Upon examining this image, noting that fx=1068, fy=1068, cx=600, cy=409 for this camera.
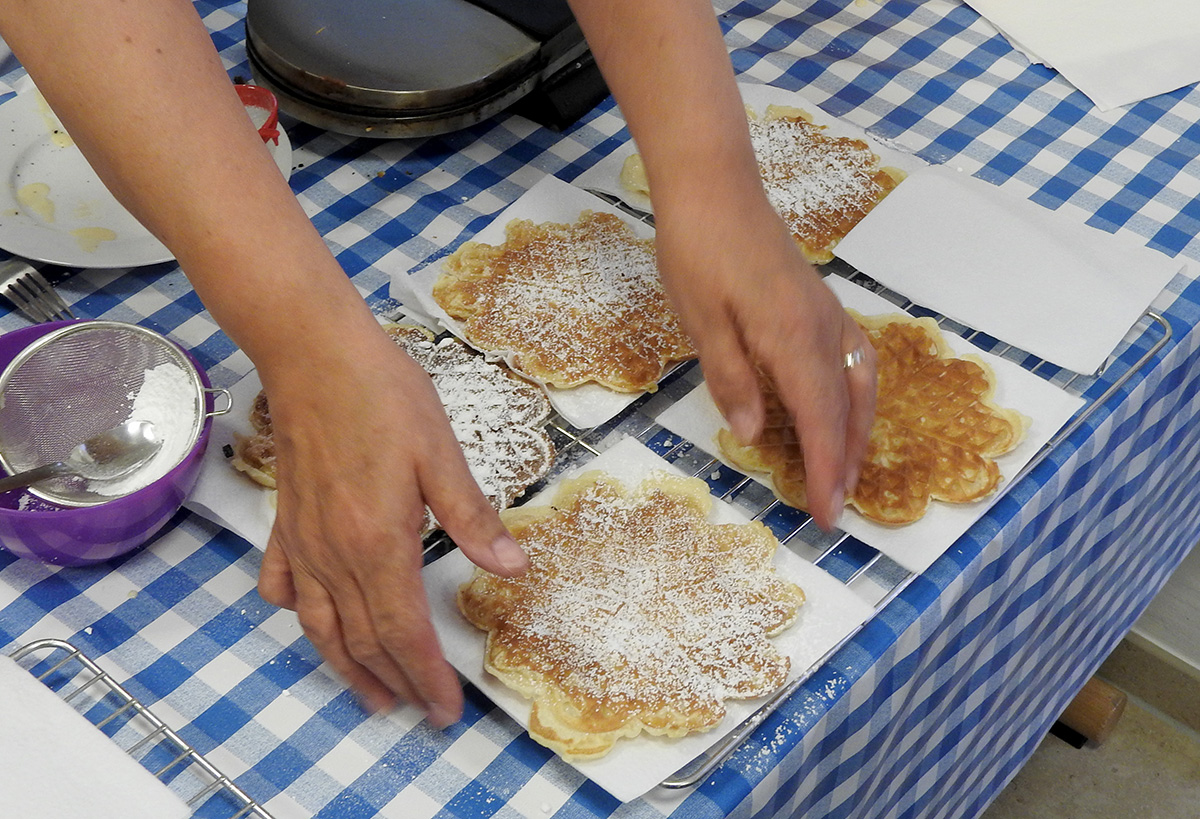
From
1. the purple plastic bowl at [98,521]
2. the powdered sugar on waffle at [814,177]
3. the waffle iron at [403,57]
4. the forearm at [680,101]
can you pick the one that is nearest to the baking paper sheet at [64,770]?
the purple plastic bowl at [98,521]

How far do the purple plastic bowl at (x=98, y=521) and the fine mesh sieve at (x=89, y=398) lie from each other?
19 millimetres

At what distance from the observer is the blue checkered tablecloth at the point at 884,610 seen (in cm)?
101

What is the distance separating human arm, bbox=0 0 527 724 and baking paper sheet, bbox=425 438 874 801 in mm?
75

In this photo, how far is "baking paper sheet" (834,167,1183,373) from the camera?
137 centimetres

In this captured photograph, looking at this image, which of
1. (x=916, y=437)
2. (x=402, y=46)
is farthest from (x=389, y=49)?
(x=916, y=437)

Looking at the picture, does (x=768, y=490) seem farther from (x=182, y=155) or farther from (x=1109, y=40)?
(x=1109, y=40)

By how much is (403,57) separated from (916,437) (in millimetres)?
894

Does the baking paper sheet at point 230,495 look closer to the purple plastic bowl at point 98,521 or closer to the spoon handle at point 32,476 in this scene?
the purple plastic bowl at point 98,521

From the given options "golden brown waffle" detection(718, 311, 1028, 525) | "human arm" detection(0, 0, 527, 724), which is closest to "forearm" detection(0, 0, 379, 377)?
"human arm" detection(0, 0, 527, 724)

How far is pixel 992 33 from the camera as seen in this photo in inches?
75.7

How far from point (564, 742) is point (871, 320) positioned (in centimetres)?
69

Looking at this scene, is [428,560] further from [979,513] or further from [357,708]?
[979,513]

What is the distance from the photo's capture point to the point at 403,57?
1.54m

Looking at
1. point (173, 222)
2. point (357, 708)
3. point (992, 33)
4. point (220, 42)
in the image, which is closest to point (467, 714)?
point (357, 708)
